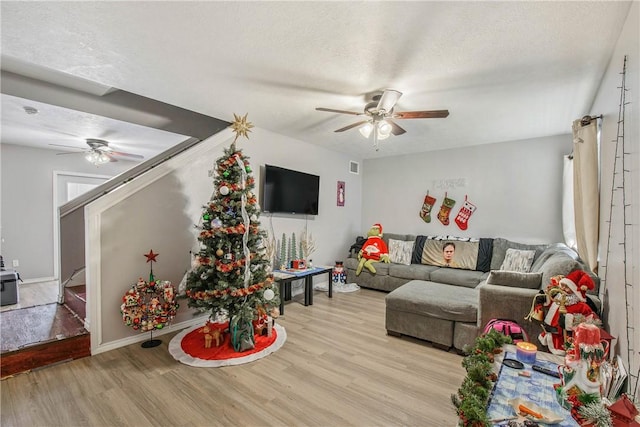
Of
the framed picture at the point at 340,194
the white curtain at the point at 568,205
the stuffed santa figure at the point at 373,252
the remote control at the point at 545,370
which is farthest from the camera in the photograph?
the framed picture at the point at 340,194

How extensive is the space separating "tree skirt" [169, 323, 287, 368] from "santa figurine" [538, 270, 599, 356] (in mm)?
2217

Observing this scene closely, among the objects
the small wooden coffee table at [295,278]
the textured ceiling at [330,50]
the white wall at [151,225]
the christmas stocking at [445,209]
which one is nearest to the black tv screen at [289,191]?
the white wall at [151,225]

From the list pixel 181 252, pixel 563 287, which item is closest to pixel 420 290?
pixel 563 287

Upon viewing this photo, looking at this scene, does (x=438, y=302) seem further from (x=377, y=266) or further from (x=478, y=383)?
(x=377, y=266)

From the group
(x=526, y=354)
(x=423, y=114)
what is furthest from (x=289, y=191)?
(x=526, y=354)

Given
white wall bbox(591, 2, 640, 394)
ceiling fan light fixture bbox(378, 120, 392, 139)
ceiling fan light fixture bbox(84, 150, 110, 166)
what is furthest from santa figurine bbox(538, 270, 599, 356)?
ceiling fan light fixture bbox(84, 150, 110, 166)

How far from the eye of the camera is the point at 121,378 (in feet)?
7.63

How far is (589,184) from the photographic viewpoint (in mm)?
2447

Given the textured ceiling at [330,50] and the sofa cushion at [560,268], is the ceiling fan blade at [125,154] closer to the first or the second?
the textured ceiling at [330,50]

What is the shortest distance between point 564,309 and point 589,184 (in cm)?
123

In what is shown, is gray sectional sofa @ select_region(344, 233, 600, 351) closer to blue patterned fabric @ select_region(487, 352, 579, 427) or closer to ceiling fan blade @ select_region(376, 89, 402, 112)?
blue patterned fabric @ select_region(487, 352, 579, 427)

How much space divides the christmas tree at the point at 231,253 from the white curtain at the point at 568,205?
3.95 m

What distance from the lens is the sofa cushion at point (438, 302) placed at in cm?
279

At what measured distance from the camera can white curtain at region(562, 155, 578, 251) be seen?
3809 mm
